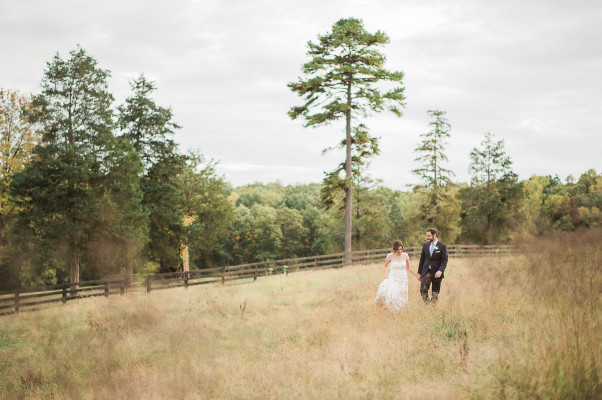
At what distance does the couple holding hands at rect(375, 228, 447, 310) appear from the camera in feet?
30.2

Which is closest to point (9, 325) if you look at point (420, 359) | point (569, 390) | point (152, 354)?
point (152, 354)

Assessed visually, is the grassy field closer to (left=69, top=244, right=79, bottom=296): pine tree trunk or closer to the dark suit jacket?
the dark suit jacket

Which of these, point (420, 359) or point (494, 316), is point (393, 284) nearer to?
point (494, 316)

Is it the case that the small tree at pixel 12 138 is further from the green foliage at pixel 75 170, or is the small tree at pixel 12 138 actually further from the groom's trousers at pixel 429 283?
the groom's trousers at pixel 429 283

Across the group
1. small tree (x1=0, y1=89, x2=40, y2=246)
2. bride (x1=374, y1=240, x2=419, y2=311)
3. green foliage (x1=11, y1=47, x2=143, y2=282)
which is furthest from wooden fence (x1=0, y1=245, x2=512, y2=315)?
bride (x1=374, y1=240, x2=419, y2=311)

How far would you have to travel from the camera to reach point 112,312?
47.6 ft

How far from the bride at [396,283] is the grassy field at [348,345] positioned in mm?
383

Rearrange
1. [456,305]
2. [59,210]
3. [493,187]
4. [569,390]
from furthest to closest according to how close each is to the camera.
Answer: [493,187], [59,210], [456,305], [569,390]

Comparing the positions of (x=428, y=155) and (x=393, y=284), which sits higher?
(x=428, y=155)

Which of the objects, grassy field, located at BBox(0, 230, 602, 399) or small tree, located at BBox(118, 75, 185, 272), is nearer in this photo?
grassy field, located at BBox(0, 230, 602, 399)

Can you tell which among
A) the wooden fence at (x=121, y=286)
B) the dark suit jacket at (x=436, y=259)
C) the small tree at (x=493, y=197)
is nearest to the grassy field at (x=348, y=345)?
the dark suit jacket at (x=436, y=259)

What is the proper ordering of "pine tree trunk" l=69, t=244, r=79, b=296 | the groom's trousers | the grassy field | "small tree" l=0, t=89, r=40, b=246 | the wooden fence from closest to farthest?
the grassy field, the groom's trousers, the wooden fence, "pine tree trunk" l=69, t=244, r=79, b=296, "small tree" l=0, t=89, r=40, b=246

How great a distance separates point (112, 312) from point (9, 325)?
4065 mm

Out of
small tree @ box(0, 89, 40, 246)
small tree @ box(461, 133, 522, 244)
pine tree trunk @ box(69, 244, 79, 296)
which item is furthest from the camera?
small tree @ box(461, 133, 522, 244)
